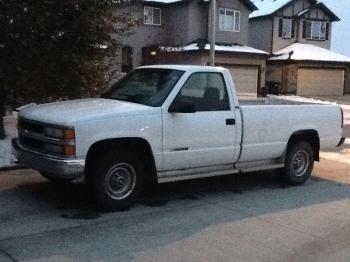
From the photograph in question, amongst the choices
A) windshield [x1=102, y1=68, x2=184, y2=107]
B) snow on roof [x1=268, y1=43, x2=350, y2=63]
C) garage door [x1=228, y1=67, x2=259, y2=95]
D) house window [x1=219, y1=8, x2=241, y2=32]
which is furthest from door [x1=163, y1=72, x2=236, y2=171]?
snow on roof [x1=268, y1=43, x2=350, y2=63]

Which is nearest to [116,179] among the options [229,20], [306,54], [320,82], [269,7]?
[229,20]

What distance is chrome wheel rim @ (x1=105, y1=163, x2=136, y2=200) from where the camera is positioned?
680 cm

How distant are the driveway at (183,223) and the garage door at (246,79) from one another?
90.0 ft

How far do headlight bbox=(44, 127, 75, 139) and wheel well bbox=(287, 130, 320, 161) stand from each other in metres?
3.89

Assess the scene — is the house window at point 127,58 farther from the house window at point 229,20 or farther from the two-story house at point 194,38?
the house window at point 229,20

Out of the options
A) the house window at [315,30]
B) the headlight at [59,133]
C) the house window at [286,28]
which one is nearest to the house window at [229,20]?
the house window at [286,28]

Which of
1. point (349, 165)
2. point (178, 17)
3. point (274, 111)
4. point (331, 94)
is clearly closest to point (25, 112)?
point (274, 111)

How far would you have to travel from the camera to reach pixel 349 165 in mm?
11008

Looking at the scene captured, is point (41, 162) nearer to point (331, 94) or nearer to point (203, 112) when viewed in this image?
point (203, 112)

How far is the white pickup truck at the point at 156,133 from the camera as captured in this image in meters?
6.54

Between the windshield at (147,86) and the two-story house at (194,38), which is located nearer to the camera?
the windshield at (147,86)

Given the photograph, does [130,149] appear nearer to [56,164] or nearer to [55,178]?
[56,164]

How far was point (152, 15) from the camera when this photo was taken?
1387 inches

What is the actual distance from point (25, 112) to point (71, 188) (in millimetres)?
1390
